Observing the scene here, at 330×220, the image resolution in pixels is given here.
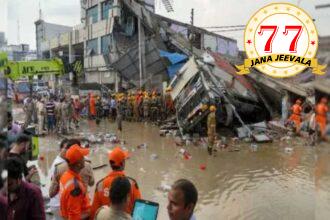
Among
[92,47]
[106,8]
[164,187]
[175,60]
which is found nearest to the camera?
[164,187]

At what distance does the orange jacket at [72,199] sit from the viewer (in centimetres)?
289

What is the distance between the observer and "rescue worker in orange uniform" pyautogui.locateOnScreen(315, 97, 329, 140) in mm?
3086

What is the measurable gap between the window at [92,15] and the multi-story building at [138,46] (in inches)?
36.9

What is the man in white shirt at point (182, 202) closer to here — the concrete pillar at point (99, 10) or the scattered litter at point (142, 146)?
the concrete pillar at point (99, 10)

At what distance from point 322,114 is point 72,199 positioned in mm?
2035

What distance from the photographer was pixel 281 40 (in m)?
3.70

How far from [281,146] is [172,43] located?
9126mm

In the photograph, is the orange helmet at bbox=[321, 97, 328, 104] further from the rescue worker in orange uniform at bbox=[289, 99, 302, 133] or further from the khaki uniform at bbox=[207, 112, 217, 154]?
the rescue worker in orange uniform at bbox=[289, 99, 302, 133]

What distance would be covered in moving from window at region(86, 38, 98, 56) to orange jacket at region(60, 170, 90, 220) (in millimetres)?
7008

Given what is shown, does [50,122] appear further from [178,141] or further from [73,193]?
[73,193]

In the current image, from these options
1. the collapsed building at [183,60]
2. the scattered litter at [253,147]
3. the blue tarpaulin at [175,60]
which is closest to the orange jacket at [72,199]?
the collapsed building at [183,60]

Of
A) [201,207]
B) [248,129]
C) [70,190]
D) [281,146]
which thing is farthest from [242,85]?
[70,190]

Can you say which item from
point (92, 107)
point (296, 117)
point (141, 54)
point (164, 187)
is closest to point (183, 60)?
point (141, 54)

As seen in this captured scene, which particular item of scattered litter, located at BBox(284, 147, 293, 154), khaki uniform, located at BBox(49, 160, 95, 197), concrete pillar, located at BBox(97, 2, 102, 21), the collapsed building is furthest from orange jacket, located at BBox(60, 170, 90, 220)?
scattered litter, located at BBox(284, 147, 293, 154)
